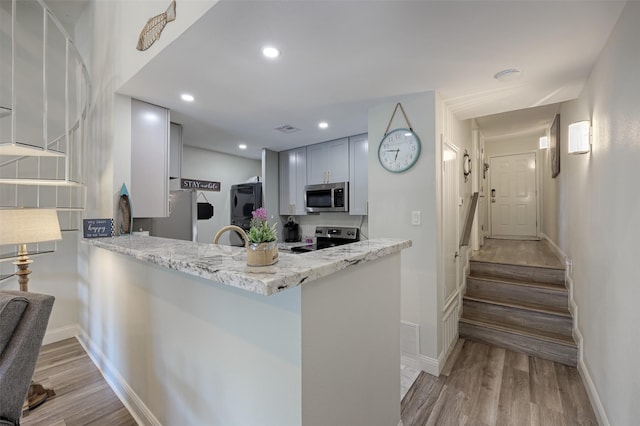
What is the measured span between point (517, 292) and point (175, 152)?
4194 millimetres

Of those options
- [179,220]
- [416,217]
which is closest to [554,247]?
[416,217]

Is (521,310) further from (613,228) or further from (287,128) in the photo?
(287,128)

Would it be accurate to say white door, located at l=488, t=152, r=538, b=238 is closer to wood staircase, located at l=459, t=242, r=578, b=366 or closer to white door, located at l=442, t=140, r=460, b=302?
wood staircase, located at l=459, t=242, r=578, b=366

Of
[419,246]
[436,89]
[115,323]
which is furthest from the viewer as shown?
[419,246]

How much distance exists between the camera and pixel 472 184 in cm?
434

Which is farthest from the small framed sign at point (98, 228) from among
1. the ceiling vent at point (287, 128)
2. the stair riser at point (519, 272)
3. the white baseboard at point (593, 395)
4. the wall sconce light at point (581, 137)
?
the stair riser at point (519, 272)

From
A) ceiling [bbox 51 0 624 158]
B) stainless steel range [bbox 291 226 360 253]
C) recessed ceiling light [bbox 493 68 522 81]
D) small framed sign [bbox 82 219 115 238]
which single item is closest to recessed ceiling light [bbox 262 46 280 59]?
ceiling [bbox 51 0 624 158]

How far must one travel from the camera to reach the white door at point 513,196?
19.4 feet

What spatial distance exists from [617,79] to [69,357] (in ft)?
15.4

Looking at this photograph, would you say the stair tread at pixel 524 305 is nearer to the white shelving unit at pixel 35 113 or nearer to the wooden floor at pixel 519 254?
the wooden floor at pixel 519 254

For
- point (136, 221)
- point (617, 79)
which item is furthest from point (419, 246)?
point (136, 221)

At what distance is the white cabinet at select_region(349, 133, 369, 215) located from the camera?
11.9 feet

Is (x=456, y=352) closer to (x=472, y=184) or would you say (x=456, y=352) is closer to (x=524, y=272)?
(x=524, y=272)

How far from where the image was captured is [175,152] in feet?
10.2
